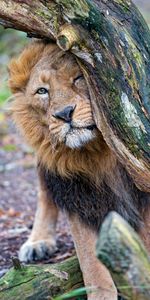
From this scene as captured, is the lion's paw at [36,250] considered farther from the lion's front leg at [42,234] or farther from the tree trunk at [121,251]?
the tree trunk at [121,251]

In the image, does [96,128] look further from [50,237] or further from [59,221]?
[59,221]

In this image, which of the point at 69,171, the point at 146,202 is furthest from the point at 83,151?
the point at 146,202

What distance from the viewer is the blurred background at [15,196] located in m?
5.62

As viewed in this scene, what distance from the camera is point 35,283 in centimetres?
399

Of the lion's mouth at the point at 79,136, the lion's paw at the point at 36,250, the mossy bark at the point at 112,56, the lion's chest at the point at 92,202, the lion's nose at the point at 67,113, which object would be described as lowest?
the lion's paw at the point at 36,250

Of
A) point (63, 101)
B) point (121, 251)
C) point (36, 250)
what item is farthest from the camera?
point (36, 250)

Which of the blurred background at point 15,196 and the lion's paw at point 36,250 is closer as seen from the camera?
the lion's paw at point 36,250

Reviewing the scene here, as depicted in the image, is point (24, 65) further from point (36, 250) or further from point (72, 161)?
point (36, 250)

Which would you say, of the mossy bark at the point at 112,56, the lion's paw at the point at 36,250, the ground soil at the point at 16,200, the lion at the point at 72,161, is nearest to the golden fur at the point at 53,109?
the lion at the point at 72,161

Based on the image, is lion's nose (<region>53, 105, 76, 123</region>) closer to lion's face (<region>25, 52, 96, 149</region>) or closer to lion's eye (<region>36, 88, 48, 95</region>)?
lion's face (<region>25, 52, 96, 149</region>)

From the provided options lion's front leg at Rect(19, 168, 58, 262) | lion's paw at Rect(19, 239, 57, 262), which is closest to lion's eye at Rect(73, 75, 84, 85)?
lion's front leg at Rect(19, 168, 58, 262)

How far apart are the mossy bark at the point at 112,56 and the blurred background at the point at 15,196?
1.06 meters

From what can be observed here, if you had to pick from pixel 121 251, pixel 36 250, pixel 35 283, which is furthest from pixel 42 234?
pixel 121 251

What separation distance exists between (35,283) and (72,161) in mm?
682
